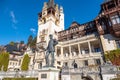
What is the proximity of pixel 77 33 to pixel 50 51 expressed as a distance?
2523 centimetres

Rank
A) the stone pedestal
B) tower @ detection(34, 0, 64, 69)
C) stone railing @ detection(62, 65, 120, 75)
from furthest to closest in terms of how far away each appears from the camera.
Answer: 1. tower @ detection(34, 0, 64, 69)
2. stone railing @ detection(62, 65, 120, 75)
3. the stone pedestal

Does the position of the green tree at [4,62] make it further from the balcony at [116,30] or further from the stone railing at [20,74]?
the balcony at [116,30]

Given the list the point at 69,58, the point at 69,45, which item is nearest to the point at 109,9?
the point at 69,45

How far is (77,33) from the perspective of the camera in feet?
111

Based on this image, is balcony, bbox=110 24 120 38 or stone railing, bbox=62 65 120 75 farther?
balcony, bbox=110 24 120 38

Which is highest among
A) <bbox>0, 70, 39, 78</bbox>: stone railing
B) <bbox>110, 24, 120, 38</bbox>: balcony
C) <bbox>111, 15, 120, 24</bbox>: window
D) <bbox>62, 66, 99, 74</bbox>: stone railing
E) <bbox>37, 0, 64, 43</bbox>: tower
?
<bbox>37, 0, 64, 43</bbox>: tower

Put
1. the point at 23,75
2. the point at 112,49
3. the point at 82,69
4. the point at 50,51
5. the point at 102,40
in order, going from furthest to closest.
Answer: the point at 102,40
the point at 112,49
the point at 23,75
the point at 82,69
the point at 50,51

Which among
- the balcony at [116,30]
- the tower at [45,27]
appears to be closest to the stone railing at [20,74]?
the tower at [45,27]

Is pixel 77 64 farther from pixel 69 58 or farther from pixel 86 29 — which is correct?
pixel 86 29

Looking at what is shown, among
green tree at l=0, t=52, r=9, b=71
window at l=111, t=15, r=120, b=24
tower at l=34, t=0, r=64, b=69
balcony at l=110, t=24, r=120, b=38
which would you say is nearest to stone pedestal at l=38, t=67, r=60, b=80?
balcony at l=110, t=24, r=120, b=38

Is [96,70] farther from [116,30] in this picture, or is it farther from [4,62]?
[4,62]

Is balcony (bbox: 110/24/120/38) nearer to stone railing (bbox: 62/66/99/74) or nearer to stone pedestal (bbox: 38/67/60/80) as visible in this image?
stone railing (bbox: 62/66/99/74)

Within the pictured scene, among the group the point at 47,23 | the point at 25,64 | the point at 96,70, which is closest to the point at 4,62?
the point at 25,64

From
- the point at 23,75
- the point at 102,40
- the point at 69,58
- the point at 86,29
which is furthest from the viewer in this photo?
the point at 86,29
